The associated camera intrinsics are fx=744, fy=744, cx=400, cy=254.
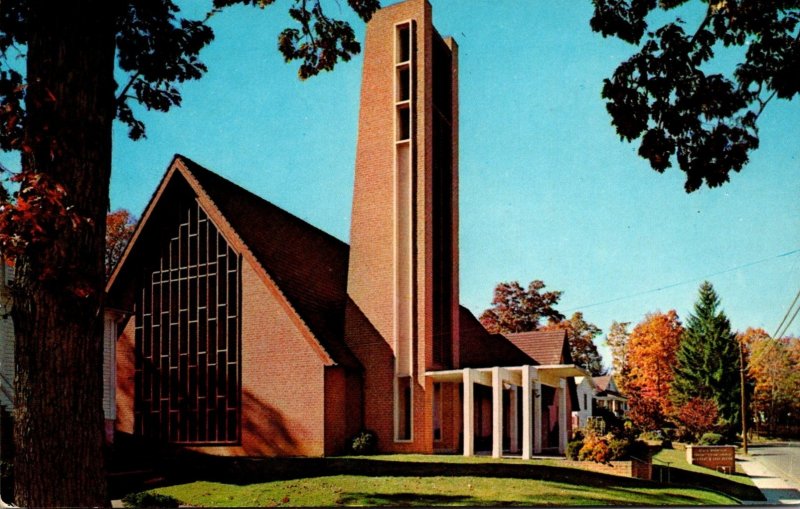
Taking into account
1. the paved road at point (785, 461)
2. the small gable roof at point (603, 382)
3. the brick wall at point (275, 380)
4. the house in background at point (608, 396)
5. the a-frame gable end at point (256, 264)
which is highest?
the a-frame gable end at point (256, 264)

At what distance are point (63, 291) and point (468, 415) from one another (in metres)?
13.8

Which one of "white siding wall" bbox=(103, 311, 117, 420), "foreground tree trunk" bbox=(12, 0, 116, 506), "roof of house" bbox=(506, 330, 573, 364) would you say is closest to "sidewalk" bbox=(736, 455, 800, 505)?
"roof of house" bbox=(506, 330, 573, 364)

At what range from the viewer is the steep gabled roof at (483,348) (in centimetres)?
2272

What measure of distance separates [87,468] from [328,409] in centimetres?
1203

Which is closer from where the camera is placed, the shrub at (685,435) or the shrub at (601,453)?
the shrub at (601,453)

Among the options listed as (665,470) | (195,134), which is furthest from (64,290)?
(665,470)

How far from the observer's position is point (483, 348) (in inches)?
942

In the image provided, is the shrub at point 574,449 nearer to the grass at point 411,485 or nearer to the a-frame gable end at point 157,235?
the grass at point 411,485

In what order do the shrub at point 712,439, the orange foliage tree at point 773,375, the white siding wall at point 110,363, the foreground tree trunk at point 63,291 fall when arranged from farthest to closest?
the shrub at point 712,439 < the white siding wall at point 110,363 < the orange foliage tree at point 773,375 < the foreground tree trunk at point 63,291

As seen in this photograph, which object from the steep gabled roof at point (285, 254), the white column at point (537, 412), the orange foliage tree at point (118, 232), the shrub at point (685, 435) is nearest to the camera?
the steep gabled roof at point (285, 254)

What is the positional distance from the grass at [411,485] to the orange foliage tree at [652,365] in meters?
3.67

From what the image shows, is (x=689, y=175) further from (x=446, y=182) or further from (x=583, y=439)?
(x=446, y=182)

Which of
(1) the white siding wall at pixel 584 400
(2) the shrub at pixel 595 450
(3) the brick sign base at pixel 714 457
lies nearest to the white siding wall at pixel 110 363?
(2) the shrub at pixel 595 450

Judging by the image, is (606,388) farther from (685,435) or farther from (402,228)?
(402,228)
